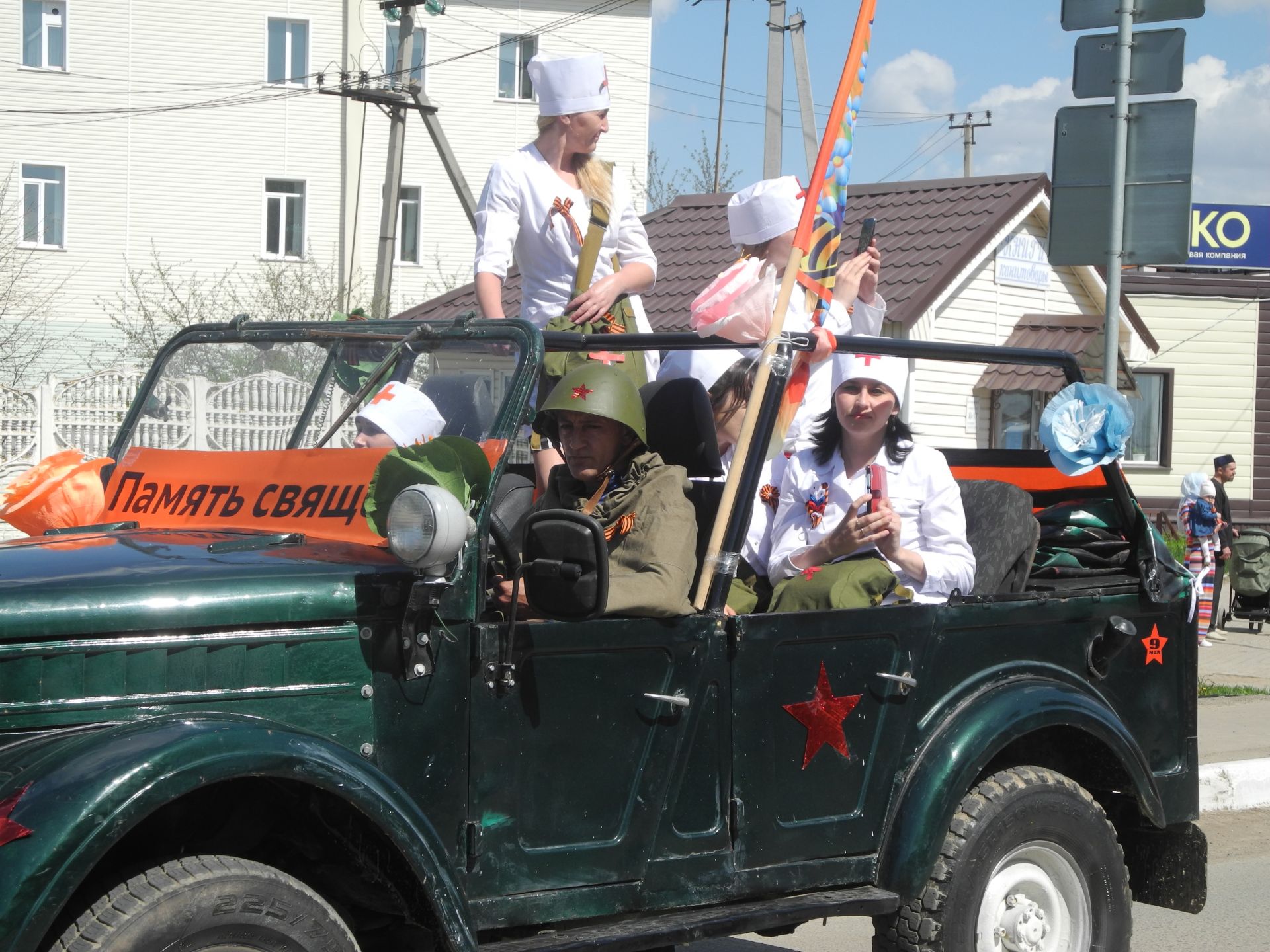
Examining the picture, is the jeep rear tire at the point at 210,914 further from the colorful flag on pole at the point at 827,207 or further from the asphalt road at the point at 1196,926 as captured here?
the asphalt road at the point at 1196,926

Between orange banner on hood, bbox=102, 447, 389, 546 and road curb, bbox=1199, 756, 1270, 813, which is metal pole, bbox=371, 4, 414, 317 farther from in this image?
orange banner on hood, bbox=102, 447, 389, 546

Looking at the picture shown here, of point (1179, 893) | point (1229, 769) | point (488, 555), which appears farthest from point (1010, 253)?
point (488, 555)

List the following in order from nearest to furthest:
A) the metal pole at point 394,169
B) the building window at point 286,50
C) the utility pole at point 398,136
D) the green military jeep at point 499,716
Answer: the green military jeep at point 499,716
the utility pole at point 398,136
the metal pole at point 394,169
the building window at point 286,50

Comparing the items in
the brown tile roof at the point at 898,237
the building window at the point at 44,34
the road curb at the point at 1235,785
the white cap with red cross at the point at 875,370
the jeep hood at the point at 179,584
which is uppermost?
the building window at the point at 44,34

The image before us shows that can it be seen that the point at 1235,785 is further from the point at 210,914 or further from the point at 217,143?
the point at 217,143

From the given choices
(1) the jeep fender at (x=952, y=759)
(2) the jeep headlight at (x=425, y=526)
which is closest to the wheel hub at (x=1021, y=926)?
(1) the jeep fender at (x=952, y=759)

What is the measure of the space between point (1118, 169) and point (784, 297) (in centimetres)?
400

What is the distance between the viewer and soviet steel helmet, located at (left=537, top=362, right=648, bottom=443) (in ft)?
12.6

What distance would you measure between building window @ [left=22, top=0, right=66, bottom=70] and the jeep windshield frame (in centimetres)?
3074

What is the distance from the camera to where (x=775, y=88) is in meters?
18.5

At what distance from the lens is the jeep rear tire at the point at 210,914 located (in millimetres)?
2779

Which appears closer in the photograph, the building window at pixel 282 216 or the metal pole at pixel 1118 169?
the metal pole at pixel 1118 169

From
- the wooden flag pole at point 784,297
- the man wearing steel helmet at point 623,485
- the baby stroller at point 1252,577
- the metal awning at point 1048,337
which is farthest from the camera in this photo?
the metal awning at point 1048,337

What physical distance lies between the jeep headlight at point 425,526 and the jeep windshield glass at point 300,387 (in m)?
0.52
